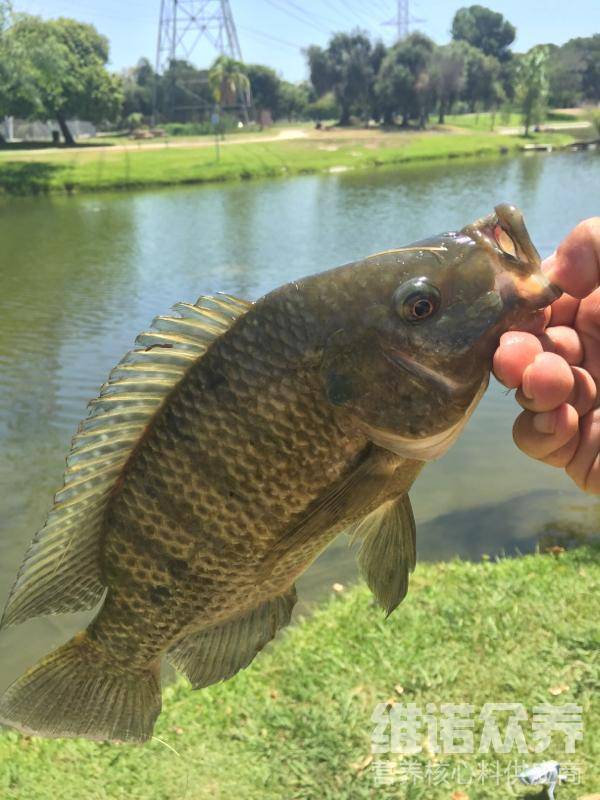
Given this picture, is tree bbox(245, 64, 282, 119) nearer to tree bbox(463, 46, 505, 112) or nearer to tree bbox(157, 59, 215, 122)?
tree bbox(157, 59, 215, 122)

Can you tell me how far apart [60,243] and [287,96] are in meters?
69.6

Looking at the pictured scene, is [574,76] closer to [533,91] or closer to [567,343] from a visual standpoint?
[533,91]

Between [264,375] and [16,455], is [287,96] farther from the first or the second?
[264,375]

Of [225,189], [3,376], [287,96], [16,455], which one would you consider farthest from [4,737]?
[287,96]

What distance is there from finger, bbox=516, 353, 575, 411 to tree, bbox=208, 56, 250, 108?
74062mm

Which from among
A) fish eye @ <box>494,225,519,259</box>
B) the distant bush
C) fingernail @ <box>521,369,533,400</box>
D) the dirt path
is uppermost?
the distant bush

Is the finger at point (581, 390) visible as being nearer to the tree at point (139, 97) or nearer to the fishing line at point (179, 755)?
the fishing line at point (179, 755)

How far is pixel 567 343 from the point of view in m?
1.96

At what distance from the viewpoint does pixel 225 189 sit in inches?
1308

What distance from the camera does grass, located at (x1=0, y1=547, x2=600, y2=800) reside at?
3295 millimetres

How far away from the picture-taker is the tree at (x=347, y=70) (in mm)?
71625

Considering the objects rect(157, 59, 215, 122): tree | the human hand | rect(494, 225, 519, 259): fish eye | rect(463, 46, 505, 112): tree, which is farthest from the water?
rect(463, 46, 505, 112): tree

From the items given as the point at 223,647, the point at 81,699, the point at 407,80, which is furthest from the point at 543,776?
the point at 407,80

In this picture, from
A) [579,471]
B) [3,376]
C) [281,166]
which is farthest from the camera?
[281,166]
